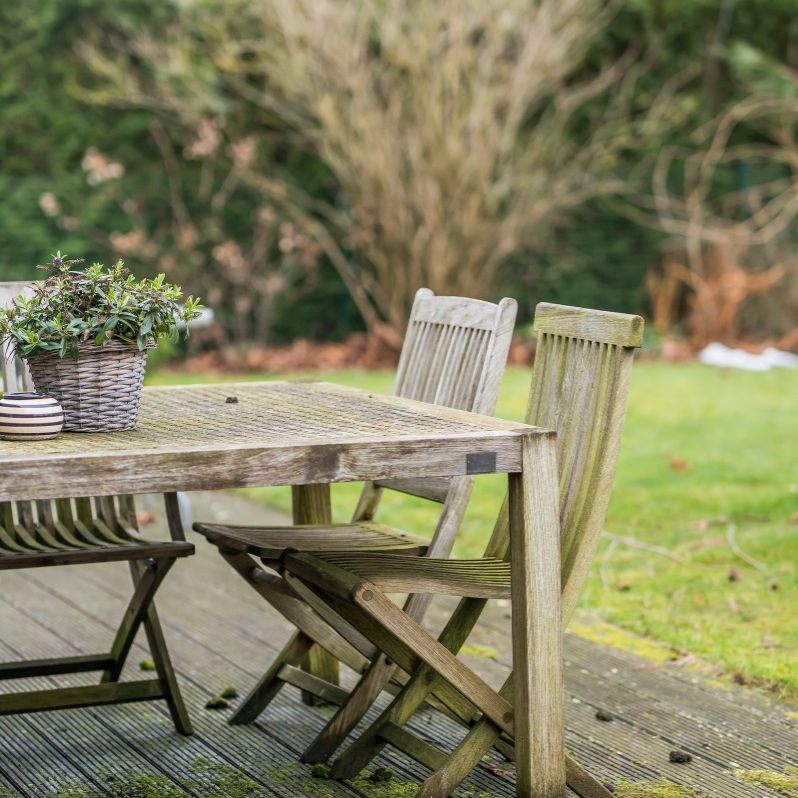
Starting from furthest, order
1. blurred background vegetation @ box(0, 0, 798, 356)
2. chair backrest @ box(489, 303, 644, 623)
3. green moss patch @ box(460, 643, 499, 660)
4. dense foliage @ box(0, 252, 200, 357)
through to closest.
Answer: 1. blurred background vegetation @ box(0, 0, 798, 356)
2. green moss patch @ box(460, 643, 499, 660)
3. chair backrest @ box(489, 303, 644, 623)
4. dense foliage @ box(0, 252, 200, 357)

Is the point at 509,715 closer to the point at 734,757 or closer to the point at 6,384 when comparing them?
the point at 734,757

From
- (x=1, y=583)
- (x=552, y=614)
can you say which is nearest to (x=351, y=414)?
(x=552, y=614)

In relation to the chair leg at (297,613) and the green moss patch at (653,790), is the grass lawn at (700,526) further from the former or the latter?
the chair leg at (297,613)

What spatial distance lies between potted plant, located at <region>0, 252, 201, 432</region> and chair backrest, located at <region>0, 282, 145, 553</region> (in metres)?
0.61

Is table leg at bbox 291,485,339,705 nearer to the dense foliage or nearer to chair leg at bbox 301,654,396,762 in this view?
chair leg at bbox 301,654,396,762

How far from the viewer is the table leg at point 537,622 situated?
114 inches

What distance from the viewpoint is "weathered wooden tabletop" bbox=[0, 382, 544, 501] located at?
2512 millimetres

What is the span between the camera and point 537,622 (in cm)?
291

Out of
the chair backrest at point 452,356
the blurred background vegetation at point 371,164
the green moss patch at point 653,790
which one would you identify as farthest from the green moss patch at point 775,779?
the blurred background vegetation at point 371,164

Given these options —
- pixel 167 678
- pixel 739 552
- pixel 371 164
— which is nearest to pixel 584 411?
pixel 167 678

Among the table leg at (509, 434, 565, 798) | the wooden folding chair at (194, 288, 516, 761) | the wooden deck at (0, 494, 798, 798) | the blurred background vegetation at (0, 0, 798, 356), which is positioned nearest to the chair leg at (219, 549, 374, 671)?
the wooden folding chair at (194, 288, 516, 761)

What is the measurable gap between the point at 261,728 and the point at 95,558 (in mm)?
669

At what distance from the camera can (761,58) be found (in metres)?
13.4

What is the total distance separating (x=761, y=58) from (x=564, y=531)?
11331 mm
